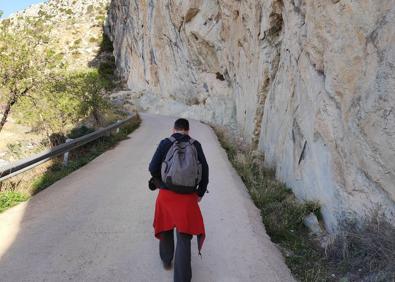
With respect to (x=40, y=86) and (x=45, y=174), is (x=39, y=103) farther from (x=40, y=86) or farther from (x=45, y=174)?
(x=45, y=174)

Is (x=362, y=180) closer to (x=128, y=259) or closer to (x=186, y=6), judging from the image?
(x=128, y=259)

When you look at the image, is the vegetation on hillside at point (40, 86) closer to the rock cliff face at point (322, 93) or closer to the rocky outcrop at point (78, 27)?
the rock cliff face at point (322, 93)

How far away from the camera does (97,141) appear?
16.0 metres

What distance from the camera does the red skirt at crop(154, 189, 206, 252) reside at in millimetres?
5117

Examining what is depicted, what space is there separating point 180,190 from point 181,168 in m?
0.29

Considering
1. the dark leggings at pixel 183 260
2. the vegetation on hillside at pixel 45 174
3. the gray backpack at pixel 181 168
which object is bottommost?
the vegetation on hillside at pixel 45 174

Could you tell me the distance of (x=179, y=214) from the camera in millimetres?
5133

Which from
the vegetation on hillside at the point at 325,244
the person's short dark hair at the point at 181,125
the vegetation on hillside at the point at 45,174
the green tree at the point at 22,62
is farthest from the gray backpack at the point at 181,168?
the green tree at the point at 22,62

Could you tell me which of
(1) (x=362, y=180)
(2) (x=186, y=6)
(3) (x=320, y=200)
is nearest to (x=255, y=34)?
(3) (x=320, y=200)

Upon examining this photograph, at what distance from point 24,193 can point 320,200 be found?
236 inches

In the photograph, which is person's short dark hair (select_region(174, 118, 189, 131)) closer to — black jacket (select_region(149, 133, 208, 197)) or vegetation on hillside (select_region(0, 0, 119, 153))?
black jacket (select_region(149, 133, 208, 197))

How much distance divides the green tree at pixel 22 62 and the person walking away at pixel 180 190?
10042 millimetres

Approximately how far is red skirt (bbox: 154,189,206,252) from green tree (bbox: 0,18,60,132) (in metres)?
10.2

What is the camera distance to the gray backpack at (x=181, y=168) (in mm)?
5008
